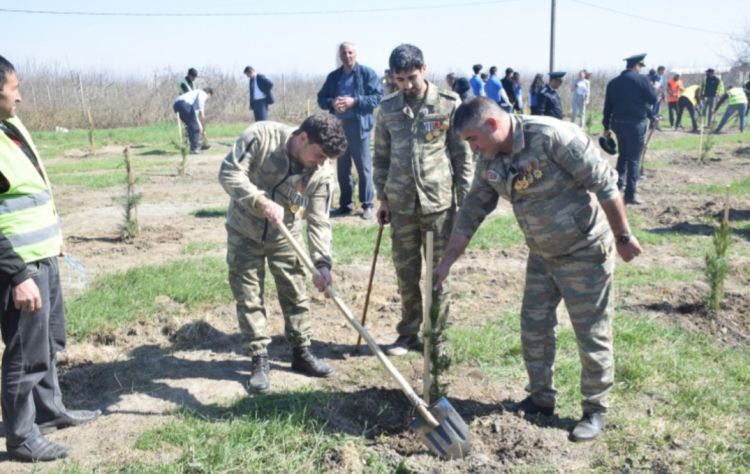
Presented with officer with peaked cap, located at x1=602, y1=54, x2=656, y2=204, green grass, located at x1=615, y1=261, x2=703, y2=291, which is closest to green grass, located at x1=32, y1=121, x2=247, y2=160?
officer with peaked cap, located at x1=602, y1=54, x2=656, y2=204

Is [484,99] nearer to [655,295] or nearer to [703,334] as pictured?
[703,334]

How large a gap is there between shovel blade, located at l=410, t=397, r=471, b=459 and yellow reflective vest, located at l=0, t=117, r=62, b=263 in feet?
7.42

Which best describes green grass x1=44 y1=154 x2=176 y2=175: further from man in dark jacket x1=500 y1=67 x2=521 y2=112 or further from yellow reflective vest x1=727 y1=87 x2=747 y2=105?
yellow reflective vest x1=727 y1=87 x2=747 y2=105

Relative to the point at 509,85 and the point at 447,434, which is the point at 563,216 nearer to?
the point at 447,434

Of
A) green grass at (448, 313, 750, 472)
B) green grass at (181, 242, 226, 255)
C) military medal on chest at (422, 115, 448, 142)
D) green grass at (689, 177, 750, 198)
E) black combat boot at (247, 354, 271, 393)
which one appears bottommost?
green grass at (448, 313, 750, 472)

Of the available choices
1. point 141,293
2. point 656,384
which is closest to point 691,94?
point 656,384

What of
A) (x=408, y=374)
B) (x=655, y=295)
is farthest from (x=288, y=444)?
(x=655, y=295)

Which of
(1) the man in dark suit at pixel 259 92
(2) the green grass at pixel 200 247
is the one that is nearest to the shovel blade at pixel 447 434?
(2) the green grass at pixel 200 247

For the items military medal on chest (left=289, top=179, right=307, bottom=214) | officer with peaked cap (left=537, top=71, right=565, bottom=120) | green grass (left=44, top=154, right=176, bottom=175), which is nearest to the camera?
military medal on chest (left=289, top=179, right=307, bottom=214)

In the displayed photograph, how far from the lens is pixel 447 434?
137 inches

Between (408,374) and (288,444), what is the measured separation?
4.14 ft

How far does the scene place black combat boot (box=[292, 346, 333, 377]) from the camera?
4.54 meters

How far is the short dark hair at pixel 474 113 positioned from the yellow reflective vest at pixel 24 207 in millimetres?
2243

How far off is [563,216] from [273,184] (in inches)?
73.6
